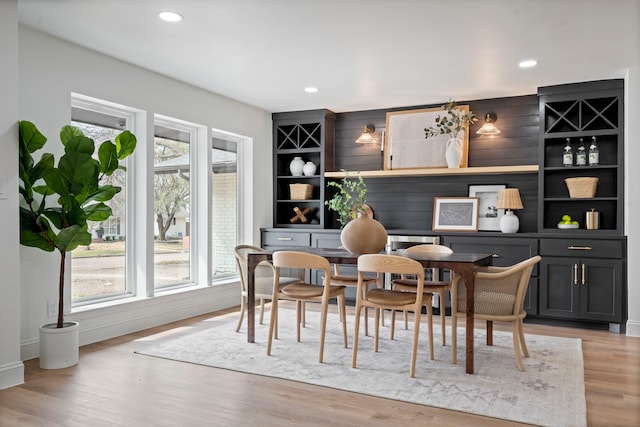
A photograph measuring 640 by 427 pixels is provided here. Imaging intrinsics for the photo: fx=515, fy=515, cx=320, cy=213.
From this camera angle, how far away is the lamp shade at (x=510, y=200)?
564cm

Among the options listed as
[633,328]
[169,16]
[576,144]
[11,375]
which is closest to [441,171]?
[576,144]

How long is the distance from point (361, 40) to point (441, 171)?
2379 millimetres

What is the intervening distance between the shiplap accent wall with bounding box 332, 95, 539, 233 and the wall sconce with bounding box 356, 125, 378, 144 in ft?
0.23

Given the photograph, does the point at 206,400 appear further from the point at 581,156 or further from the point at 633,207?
the point at 581,156

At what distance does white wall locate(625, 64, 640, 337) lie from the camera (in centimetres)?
489

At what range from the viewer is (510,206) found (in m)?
5.64

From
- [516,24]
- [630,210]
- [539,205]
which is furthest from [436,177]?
[516,24]

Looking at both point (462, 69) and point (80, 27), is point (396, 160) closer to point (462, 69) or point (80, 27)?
point (462, 69)

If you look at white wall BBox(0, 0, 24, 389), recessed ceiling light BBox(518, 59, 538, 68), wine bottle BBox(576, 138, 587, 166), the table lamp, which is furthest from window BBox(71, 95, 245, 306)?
wine bottle BBox(576, 138, 587, 166)

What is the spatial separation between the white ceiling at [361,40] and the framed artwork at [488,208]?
113cm

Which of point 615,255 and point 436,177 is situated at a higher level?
point 436,177

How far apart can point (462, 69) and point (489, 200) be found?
5.85 ft

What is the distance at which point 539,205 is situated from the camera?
5.54 meters

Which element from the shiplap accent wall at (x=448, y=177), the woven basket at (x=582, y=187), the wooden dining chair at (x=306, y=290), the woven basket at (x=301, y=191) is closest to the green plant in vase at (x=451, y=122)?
the shiplap accent wall at (x=448, y=177)
